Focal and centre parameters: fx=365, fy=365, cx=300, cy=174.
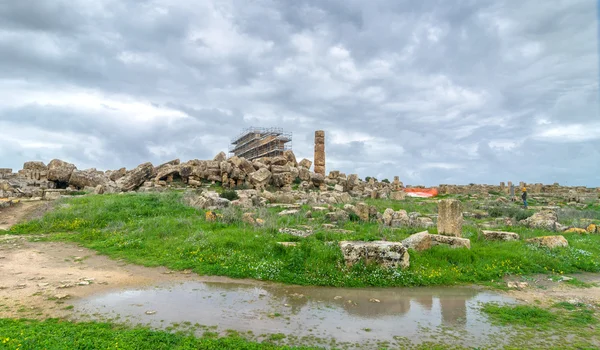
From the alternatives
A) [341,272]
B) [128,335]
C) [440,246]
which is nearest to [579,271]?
[440,246]

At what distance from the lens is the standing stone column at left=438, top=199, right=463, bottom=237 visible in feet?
39.4

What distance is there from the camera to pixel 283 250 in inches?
416

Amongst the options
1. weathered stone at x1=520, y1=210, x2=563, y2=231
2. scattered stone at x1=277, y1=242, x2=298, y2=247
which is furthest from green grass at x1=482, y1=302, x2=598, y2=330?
weathered stone at x1=520, y1=210, x2=563, y2=231

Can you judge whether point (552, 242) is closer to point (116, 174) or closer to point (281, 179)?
point (281, 179)

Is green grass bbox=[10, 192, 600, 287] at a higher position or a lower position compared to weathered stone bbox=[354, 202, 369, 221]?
lower

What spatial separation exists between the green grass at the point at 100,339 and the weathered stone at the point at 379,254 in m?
4.52

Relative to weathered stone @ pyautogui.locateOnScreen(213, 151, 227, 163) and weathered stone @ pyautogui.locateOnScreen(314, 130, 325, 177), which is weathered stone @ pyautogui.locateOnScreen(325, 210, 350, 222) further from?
weathered stone @ pyautogui.locateOnScreen(314, 130, 325, 177)

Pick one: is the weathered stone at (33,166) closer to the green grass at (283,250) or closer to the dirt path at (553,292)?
the green grass at (283,250)

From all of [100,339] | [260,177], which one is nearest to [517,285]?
[100,339]

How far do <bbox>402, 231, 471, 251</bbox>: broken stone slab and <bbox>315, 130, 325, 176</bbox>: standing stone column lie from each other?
98.7 feet

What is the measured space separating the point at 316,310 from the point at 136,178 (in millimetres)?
25685

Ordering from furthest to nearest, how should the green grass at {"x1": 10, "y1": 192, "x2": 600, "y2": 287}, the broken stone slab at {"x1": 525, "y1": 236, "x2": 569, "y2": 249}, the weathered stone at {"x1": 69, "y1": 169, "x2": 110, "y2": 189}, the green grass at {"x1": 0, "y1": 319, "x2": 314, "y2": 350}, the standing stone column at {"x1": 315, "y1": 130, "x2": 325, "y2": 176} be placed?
1. the standing stone column at {"x1": 315, "y1": 130, "x2": 325, "y2": 176}
2. the weathered stone at {"x1": 69, "y1": 169, "x2": 110, "y2": 189}
3. the broken stone slab at {"x1": 525, "y1": 236, "x2": 569, "y2": 249}
4. the green grass at {"x1": 10, "y1": 192, "x2": 600, "y2": 287}
5. the green grass at {"x1": 0, "y1": 319, "x2": 314, "y2": 350}

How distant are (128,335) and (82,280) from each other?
4380 millimetres

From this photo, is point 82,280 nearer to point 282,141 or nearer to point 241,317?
point 241,317
